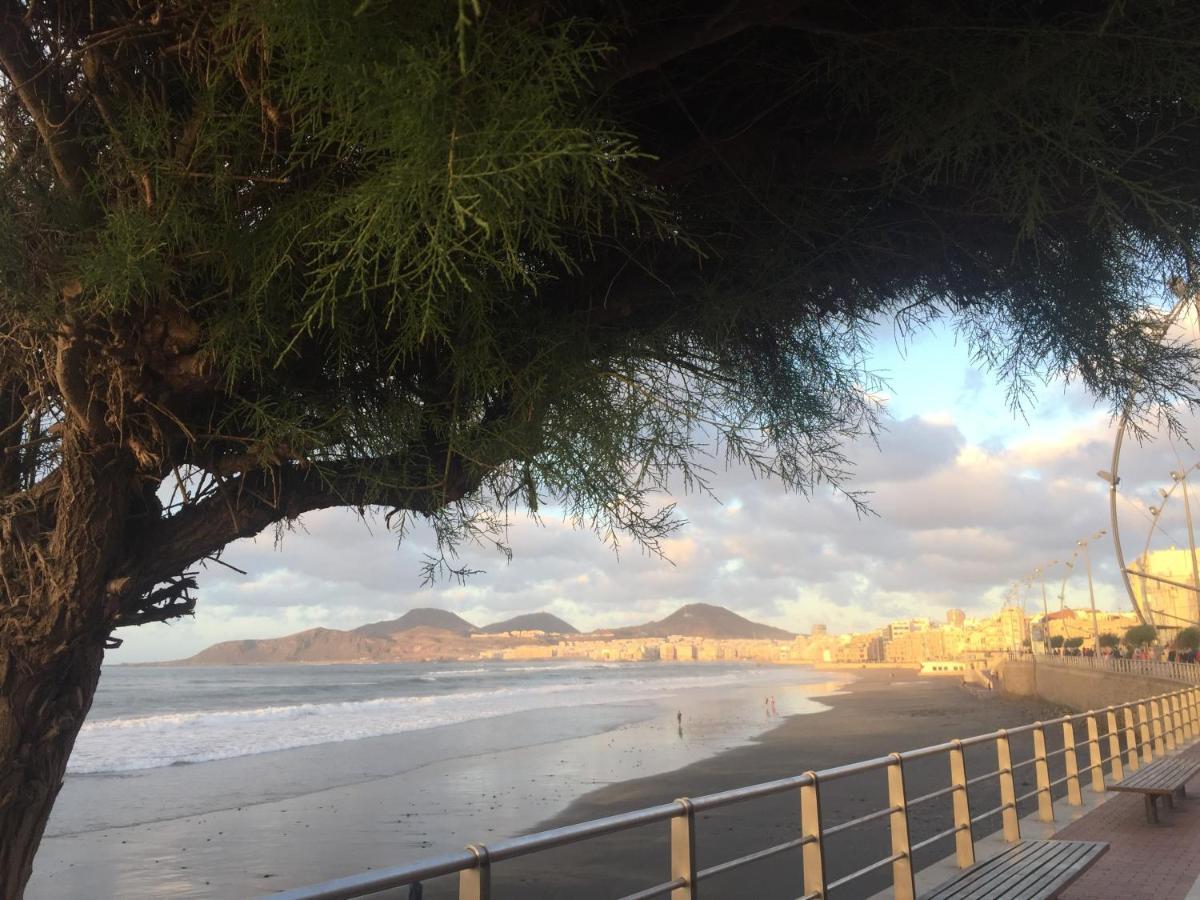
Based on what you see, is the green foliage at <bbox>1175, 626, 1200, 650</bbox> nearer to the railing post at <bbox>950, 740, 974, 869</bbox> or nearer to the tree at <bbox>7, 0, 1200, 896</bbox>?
the railing post at <bbox>950, 740, 974, 869</bbox>

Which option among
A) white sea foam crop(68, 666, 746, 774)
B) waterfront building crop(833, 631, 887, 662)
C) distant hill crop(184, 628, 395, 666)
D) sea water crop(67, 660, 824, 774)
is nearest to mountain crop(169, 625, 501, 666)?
distant hill crop(184, 628, 395, 666)

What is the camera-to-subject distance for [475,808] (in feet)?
55.5

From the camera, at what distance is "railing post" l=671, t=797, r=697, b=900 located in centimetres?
306

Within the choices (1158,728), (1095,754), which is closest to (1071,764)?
(1095,754)

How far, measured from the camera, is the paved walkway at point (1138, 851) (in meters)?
5.32

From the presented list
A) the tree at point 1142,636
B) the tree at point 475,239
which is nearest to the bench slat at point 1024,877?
the tree at point 475,239

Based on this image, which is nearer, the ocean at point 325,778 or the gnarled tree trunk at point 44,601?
the gnarled tree trunk at point 44,601

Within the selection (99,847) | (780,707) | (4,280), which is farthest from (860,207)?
(780,707)

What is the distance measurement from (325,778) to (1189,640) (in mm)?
37422

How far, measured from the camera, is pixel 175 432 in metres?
3.38

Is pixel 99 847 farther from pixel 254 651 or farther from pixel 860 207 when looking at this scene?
pixel 254 651

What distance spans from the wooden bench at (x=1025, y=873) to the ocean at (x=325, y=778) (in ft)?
29.8

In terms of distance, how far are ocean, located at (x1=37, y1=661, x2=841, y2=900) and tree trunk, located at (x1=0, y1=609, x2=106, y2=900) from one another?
8.85m

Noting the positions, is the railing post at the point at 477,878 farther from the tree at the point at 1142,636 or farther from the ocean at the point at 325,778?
the tree at the point at 1142,636
